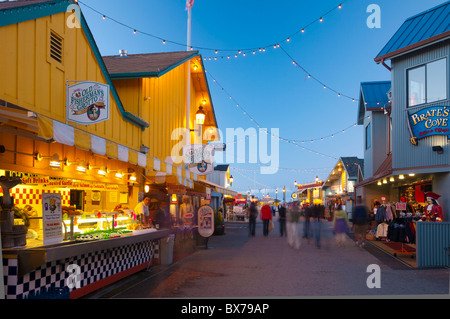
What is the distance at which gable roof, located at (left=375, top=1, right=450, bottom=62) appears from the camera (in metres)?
13.7

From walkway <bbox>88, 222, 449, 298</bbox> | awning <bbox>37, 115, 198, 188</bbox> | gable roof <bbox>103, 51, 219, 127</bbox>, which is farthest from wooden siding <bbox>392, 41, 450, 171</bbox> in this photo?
awning <bbox>37, 115, 198, 188</bbox>

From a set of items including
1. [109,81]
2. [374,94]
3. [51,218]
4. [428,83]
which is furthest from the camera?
A: [374,94]

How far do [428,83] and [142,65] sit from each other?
10.1 m

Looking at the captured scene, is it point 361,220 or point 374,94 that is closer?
point 361,220

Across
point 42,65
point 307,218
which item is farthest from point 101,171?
point 307,218

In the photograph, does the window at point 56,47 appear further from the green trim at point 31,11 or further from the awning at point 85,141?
the awning at point 85,141

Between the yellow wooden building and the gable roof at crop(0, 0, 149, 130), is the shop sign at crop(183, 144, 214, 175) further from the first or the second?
the gable roof at crop(0, 0, 149, 130)

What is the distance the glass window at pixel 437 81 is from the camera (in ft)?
45.0

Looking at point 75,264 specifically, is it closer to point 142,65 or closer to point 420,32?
point 142,65

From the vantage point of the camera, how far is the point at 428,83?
1433 centimetres

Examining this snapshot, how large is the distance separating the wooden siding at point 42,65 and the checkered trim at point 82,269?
3.10 metres

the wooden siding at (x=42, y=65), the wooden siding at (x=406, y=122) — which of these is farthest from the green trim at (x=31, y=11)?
the wooden siding at (x=406, y=122)
